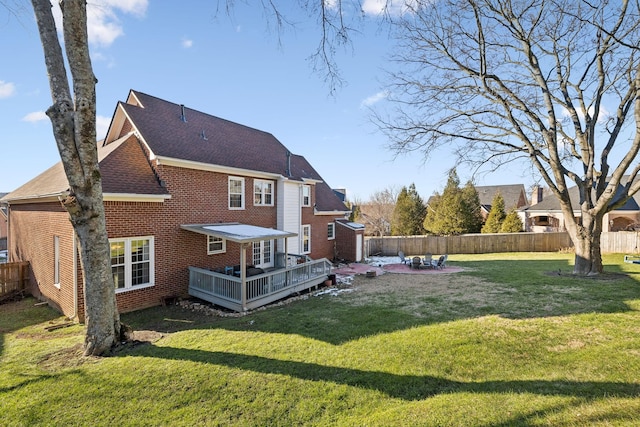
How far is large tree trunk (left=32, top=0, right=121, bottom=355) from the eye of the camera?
582 cm

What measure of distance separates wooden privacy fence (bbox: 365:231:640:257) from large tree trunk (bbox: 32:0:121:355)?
21611mm

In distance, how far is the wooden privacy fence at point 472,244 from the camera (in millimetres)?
25312

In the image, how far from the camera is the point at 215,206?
12.8 m

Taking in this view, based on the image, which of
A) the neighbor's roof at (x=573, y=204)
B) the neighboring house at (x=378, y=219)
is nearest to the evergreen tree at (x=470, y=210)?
the neighbor's roof at (x=573, y=204)

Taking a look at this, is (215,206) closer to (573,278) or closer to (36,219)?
(36,219)

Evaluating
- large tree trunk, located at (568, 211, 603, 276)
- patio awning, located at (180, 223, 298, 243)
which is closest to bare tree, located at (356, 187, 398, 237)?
large tree trunk, located at (568, 211, 603, 276)

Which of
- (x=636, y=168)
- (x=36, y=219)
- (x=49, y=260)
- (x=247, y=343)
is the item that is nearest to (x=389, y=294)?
(x=247, y=343)

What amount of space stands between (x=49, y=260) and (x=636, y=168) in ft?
74.3

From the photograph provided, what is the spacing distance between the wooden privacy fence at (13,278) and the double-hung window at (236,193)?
889 centimetres

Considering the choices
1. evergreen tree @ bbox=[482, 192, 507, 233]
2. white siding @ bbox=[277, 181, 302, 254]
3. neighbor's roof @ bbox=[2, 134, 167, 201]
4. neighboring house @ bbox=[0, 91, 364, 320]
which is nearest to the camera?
neighbor's roof @ bbox=[2, 134, 167, 201]

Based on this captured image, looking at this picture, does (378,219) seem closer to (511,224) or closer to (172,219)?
(511,224)

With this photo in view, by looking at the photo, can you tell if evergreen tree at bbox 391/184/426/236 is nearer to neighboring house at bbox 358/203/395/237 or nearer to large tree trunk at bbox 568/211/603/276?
neighboring house at bbox 358/203/395/237

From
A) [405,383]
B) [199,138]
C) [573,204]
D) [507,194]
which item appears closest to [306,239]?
[199,138]

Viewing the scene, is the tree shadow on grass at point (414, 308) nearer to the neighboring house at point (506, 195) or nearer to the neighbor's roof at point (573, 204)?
the neighbor's roof at point (573, 204)
